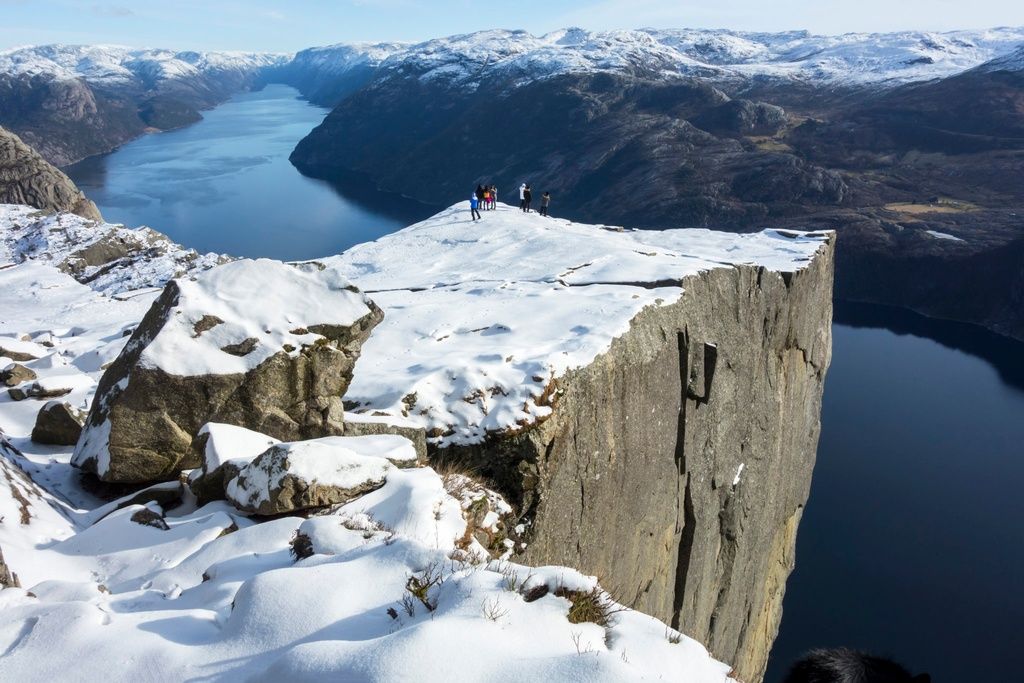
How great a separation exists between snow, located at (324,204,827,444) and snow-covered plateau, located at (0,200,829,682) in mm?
72

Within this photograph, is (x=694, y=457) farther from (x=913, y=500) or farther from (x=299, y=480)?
(x=913, y=500)

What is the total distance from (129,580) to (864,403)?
62.7 m

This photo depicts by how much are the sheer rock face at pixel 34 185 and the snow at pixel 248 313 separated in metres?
64.7

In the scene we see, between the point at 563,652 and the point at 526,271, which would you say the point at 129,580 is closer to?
the point at 563,652

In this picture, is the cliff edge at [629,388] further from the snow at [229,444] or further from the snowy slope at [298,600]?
the snowy slope at [298,600]

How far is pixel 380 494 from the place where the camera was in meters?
7.68

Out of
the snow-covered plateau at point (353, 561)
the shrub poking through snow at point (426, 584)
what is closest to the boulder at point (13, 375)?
the snow-covered plateau at point (353, 561)

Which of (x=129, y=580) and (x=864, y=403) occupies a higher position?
(x=129, y=580)

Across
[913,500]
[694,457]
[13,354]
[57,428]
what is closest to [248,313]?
[57,428]

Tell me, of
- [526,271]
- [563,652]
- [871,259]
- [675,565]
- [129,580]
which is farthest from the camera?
[871,259]

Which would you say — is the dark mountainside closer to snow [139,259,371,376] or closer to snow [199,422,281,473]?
snow [139,259,371,376]

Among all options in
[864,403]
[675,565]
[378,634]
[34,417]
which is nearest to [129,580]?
[378,634]

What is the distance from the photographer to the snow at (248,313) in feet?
32.2

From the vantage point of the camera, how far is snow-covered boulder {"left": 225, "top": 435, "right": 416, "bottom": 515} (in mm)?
7375
